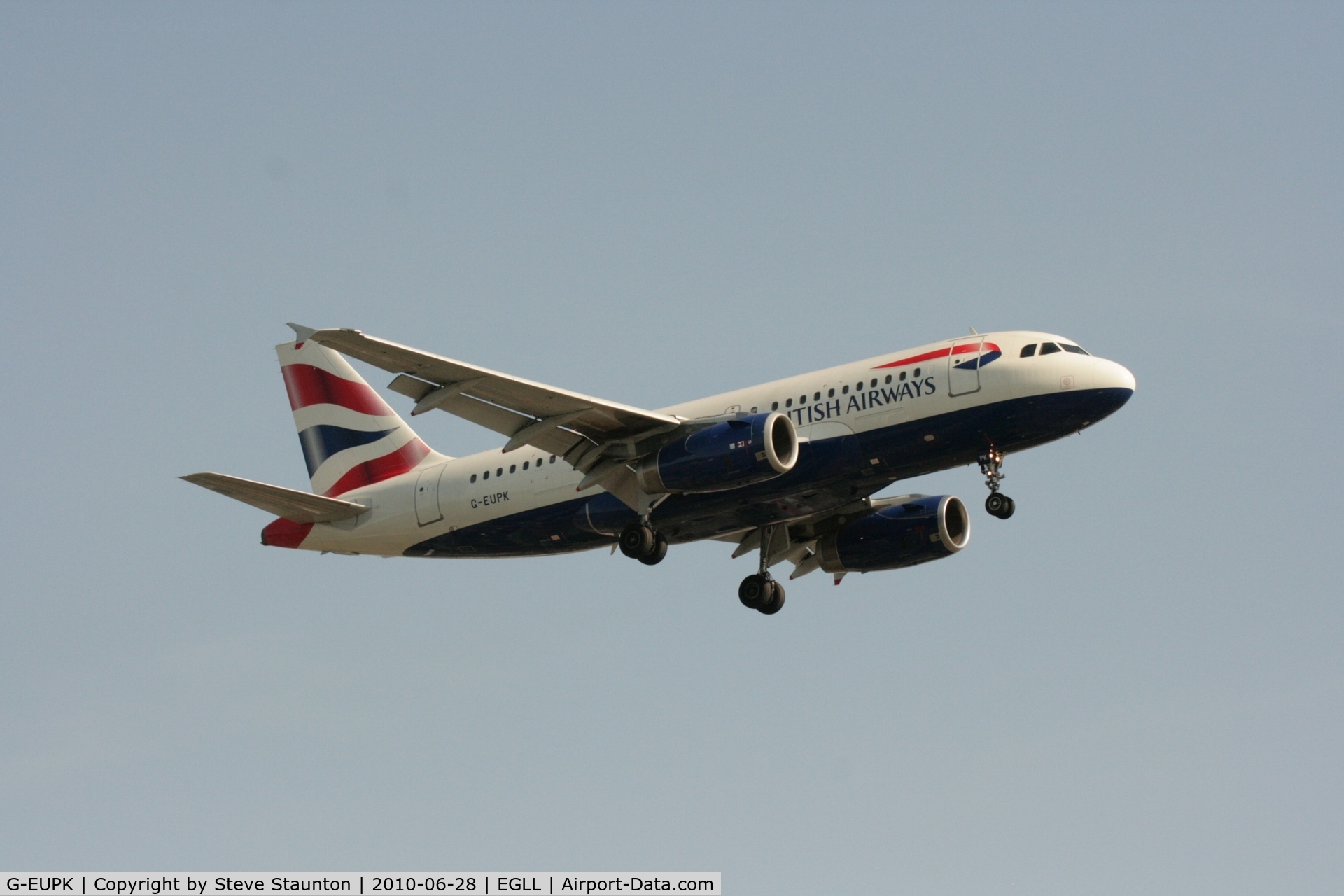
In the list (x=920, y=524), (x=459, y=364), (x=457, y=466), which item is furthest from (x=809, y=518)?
(x=459, y=364)

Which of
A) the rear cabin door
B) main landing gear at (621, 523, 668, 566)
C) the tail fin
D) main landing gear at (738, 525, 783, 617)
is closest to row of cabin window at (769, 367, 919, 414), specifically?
main landing gear at (621, 523, 668, 566)

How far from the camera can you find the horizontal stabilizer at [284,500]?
3778cm

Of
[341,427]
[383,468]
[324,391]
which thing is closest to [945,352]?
[383,468]

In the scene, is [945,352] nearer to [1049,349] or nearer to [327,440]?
[1049,349]

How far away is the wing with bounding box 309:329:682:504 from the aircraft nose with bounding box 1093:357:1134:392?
923cm

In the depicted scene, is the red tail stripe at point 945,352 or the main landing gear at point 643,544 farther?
the main landing gear at point 643,544

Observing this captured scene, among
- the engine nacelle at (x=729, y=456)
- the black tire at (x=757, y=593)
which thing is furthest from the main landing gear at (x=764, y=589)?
the engine nacelle at (x=729, y=456)

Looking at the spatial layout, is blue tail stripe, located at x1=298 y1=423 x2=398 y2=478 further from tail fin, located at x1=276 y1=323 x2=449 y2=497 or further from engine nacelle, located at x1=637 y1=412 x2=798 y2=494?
engine nacelle, located at x1=637 y1=412 x2=798 y2=494

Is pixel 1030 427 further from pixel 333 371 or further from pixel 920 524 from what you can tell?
pixel 333 371

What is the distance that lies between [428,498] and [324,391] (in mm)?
6434

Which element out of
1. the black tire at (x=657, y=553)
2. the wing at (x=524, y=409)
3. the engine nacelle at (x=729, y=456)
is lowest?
the black tire at (x=657, y=553)

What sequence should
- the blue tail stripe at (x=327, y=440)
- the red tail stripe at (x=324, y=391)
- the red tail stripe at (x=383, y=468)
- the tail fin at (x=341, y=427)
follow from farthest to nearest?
the red tail stripe at (x=324, y=391) → the blue tail stripe at (x=327, y=440) → the tail fin at (x=341, y=427) → the red tail stripe at (x=383, y=468)

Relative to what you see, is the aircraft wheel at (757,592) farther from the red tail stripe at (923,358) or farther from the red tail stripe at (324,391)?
the red tail stripe at (324,391)

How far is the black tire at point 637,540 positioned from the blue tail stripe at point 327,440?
9.36 metres
